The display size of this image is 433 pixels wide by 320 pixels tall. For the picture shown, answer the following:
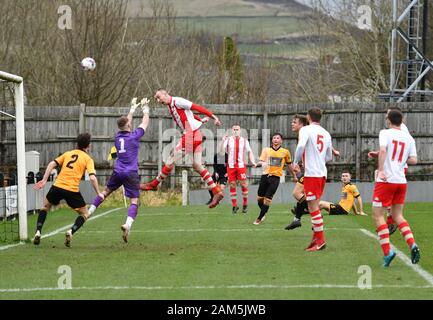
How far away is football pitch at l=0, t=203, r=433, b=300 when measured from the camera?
462 inches

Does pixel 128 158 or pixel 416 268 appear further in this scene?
pixel 128 158

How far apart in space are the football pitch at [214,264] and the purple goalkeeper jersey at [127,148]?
4.20 ft

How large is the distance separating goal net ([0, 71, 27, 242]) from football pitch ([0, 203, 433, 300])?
0.65 m

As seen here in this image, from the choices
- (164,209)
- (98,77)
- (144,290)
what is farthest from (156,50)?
(144,290)

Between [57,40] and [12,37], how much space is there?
209 centimetres

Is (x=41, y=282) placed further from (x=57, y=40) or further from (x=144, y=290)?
(x=57, y=40)

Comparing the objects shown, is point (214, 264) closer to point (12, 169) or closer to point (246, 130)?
point (12, 169)

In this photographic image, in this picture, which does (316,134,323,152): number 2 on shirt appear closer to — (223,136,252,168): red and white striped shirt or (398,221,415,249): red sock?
(398,221,415,249): red sock

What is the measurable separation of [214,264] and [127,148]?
352cm

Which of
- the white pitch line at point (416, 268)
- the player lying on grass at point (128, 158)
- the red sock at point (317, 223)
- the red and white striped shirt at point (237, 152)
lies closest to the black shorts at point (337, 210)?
the red and white striped shirt at point (237, 152)

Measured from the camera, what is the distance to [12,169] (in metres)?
30.4

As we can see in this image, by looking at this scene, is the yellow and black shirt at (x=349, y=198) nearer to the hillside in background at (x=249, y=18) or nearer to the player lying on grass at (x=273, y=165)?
the player lying on grass at (x=273, y=165)

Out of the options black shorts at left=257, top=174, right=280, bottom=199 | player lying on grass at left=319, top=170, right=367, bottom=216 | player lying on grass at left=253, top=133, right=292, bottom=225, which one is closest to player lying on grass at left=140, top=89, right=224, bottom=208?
black shorts at left=257, top=174, right=280, bottom=199

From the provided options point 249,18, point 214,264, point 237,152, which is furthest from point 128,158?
point 249,18
